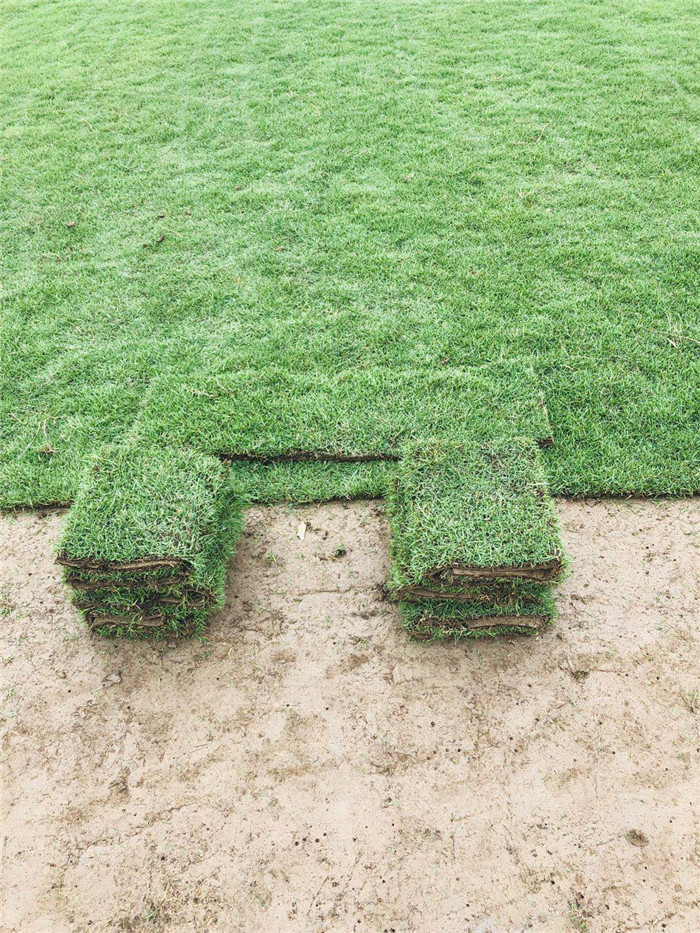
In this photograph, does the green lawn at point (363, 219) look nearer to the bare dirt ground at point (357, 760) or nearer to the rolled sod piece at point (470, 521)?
the rolled sod piece at point (470, 521)

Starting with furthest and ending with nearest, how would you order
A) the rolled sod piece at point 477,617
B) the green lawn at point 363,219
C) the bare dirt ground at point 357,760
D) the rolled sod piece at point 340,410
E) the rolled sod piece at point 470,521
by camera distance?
the green lawn at point 363,219
the rolled sod piece at point 340,410
the rolled sod piece at point 477,617
the rolled sod piece at point 470,521
the bare dirt ground at point 357,760

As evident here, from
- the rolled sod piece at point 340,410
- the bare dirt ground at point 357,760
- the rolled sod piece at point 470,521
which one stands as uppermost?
the rolled sod piece at point 470,521

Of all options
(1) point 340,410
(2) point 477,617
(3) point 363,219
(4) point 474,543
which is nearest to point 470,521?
(4) point 474,543

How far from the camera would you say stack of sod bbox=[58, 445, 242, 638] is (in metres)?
2.99

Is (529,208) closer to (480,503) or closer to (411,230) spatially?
(411,230)

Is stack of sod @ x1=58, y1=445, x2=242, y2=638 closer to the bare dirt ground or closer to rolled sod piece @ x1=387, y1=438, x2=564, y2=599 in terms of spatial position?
the bare dirt ground

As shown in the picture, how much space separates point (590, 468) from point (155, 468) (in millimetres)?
2576

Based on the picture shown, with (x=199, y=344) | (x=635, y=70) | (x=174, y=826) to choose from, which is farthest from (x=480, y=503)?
(x=635, y=70)

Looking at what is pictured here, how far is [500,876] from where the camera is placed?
2.42 meters

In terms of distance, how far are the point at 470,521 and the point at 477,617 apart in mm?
484

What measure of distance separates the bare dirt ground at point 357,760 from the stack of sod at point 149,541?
0.73ft

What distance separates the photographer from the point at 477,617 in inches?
121

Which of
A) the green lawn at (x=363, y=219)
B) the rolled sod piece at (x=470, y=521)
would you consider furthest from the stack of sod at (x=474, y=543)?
the green lawn at (x=363, y=219)

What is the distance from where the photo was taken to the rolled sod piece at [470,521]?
9.56 ft
